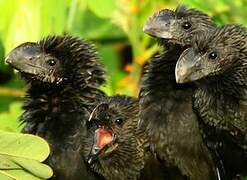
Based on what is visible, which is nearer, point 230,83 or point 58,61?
point 230,83

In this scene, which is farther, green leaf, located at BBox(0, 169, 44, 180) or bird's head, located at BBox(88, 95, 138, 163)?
bird's head, located at BBox(88, 95, 138, 163)

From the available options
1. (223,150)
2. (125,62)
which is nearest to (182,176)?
(223,150)

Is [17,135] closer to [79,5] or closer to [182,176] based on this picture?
[182,176]

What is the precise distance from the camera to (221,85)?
6.42 meters

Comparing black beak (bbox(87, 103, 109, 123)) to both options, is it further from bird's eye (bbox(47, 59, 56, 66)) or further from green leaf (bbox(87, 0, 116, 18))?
green leaf (bbox(87, 0, 116, 18))

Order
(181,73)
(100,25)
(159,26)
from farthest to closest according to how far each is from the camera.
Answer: (100,25), (159,26), (181,73)

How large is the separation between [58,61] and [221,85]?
81 centimetres

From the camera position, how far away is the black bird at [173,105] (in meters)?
6.51

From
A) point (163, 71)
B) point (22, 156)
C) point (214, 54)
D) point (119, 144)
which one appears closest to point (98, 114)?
point (119, 144)

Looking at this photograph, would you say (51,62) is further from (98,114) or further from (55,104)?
(98,114)

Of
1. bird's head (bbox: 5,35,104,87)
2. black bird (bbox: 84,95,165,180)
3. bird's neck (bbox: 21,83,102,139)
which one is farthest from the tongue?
bird's head (bbox: 5,35,104,87)

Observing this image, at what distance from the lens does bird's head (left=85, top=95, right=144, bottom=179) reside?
20.8 feet

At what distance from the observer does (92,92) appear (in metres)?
6.62

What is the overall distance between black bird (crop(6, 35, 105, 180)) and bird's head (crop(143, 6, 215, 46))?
333 mm
